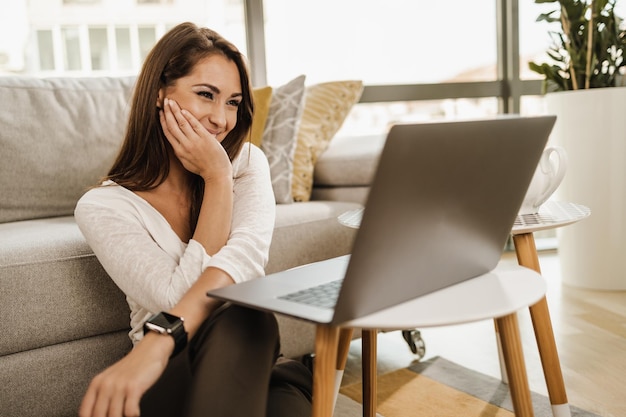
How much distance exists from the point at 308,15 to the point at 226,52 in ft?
6.24

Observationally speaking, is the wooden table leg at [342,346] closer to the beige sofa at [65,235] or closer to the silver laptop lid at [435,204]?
the silver laptop lid at [435,204]

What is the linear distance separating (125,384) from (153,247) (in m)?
0.33

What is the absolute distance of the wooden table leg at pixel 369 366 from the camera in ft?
4.14

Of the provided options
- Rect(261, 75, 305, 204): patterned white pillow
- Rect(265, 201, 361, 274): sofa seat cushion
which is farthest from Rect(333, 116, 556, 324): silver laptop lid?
Rect(261, 75, 305, 204): patterned white pillow

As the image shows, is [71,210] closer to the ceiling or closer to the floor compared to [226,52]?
closer to the floor

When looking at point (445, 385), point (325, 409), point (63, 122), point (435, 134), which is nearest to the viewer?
point (435, 134)

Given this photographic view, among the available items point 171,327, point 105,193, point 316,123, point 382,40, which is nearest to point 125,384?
point 171,327

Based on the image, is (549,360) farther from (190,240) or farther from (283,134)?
(283,134)

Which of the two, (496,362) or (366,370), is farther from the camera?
(496,362)

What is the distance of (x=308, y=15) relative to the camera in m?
3.13

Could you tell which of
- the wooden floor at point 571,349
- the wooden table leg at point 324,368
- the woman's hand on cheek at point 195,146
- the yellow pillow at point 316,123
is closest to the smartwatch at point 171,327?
the wooden table leg at point 324,368

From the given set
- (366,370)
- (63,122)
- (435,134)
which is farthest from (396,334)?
(435,134)

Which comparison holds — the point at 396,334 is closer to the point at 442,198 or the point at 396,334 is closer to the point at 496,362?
the point at 496,362

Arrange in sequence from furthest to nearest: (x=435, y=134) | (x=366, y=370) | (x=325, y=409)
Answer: (x=366, y=370), (x=325, y=409), (x=435, y=134)
